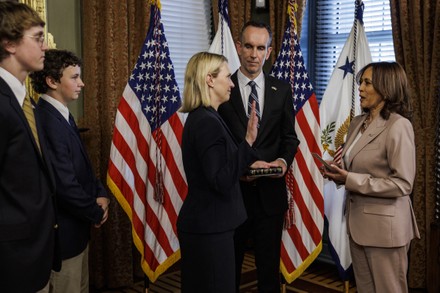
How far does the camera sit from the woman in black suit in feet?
6.30

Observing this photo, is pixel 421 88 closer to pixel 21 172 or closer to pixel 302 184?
pixel 302 184

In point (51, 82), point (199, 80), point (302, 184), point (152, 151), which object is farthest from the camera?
point (302, 184)

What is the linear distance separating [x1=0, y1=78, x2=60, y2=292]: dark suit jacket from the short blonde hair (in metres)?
0.66

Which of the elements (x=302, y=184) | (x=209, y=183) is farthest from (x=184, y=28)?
(x=209, y=183)

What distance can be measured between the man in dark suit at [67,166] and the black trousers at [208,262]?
18.8 inches

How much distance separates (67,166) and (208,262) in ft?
2.33

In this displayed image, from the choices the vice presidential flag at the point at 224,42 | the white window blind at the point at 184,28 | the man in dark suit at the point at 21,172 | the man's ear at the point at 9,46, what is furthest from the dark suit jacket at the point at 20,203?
the white window blind at the point at 184,28

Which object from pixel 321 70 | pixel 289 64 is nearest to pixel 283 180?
pixel 289 64

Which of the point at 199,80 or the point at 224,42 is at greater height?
the point at 224,42

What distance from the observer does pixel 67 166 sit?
205 cm

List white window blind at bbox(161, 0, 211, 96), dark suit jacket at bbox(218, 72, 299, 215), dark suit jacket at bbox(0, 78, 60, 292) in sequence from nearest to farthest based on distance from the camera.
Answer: dark suit jacket at bbox(0, 78, 60, 292) < dark suit jacket at bbox(218, 72, 299, 215) < white window blind at bbox(161, 0, 211, 96)

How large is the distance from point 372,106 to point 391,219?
0.53 metres

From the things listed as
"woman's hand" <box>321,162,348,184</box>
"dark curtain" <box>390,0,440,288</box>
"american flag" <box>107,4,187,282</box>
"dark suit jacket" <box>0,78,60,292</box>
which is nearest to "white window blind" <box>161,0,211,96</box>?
"american flag" <box>107,4,187,282</box>

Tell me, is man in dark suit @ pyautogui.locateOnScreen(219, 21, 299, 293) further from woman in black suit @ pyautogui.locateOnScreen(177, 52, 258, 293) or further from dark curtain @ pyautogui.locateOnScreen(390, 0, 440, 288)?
dark curtain @ pyautogui.locateOnScreen(390, 0, 440, 288)
